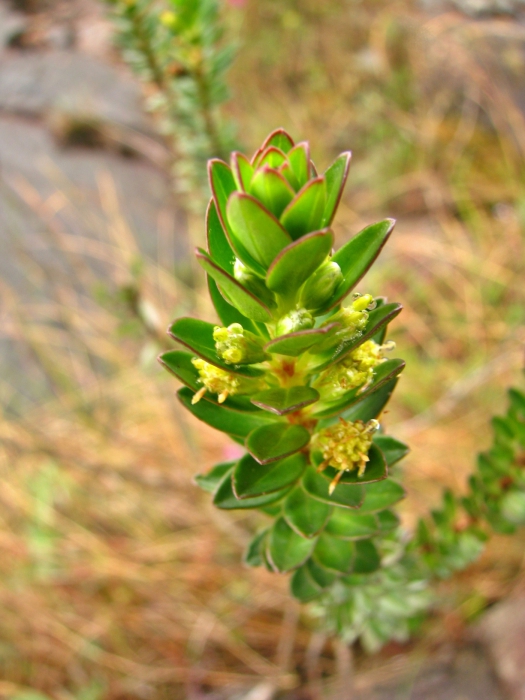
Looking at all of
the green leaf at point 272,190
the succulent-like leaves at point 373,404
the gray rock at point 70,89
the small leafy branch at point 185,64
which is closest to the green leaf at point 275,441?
the succulent-like leaves at point 373,404

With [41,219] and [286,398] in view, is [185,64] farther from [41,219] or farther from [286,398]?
[41,219]

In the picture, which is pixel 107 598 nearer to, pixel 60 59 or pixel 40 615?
pixel 40 615

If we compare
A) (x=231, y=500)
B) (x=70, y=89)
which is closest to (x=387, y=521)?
(x=231, y=500)

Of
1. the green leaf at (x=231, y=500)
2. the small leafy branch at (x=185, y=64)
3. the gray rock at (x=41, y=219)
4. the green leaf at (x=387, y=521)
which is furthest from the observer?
the gray rock at (x=41, y=219)

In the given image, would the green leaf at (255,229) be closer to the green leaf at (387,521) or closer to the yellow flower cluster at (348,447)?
the yellow flower cluster at (348,447)

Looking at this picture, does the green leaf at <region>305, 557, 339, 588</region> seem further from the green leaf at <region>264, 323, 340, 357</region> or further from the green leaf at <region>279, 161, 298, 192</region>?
the green leaf at <region>279, 161, 298, 192</region>

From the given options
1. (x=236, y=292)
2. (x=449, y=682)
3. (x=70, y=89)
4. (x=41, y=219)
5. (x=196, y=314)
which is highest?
(x=70, y=89)
